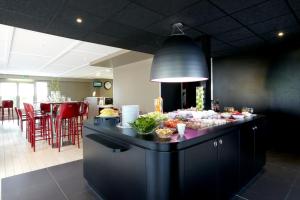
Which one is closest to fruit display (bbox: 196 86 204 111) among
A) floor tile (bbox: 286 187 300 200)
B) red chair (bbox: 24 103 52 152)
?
floor tile (bbox: 286 187 300 200)

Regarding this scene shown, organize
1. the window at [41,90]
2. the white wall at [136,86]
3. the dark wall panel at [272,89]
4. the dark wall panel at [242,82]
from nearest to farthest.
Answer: the dark wall panel at [272,89] < the dark wall panel at [242,82] < the white wall at [136,86] < the window at [41,90]

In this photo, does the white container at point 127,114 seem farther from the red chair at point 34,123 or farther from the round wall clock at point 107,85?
the round wall clock at point 107,85

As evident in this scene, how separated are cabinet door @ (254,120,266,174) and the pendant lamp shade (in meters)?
1.38

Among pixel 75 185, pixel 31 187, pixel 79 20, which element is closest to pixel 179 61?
pixel 79 20

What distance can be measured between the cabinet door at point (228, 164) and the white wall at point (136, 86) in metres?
3.63

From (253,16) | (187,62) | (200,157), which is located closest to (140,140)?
(200,157)

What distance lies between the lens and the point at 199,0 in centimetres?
221

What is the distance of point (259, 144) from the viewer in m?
2.84

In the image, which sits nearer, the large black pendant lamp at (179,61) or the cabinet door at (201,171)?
the cabinet door at (201,171)

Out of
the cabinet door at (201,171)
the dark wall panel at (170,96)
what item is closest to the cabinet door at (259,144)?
the cabinet door at (201,171)

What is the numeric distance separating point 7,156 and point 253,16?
5.51 meters

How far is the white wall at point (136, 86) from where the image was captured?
19.6 ft

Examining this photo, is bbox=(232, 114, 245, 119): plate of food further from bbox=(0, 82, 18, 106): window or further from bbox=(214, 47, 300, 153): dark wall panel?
bbox=(0, 82, 18, 106): window

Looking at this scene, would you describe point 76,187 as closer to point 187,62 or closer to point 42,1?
point 187,62
